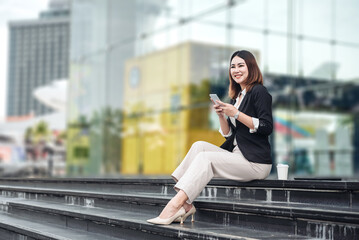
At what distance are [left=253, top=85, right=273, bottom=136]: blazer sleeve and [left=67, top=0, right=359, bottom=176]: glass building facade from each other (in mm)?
7594

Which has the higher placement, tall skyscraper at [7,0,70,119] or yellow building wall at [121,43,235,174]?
tall skyscraper at [7,0,70,119]

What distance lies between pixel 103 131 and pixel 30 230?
13052mm

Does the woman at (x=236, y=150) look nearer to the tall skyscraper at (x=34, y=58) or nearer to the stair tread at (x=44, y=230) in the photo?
the stair tread at (x=44, y=230)

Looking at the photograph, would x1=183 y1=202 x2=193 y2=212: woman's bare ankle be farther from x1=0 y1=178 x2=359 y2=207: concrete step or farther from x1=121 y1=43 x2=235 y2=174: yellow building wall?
x1=121 y1=43 x2=235 y2=174: yellow building wall

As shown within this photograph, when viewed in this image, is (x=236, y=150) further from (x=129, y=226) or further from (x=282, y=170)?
(x=129, y=226)

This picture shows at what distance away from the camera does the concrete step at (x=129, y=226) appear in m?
3.92

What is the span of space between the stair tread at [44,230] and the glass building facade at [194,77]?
7.09 metres

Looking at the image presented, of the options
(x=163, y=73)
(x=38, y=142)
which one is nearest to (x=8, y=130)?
(x=38, y=142)

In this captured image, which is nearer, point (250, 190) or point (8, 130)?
point (250, 190)

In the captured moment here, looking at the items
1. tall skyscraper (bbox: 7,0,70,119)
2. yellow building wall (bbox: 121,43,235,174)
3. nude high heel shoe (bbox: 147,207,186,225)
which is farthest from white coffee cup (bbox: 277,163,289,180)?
tall skyscraper (bbox: 7,0,70,119)

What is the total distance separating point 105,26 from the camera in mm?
18609

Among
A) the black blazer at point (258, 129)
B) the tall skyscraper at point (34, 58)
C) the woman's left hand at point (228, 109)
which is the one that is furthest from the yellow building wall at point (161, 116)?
the tall skyscraper at point (34, 58)

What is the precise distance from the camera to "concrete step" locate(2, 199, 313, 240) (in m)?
A: 3.92

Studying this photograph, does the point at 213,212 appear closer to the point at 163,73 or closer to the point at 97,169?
the point at 163,73
